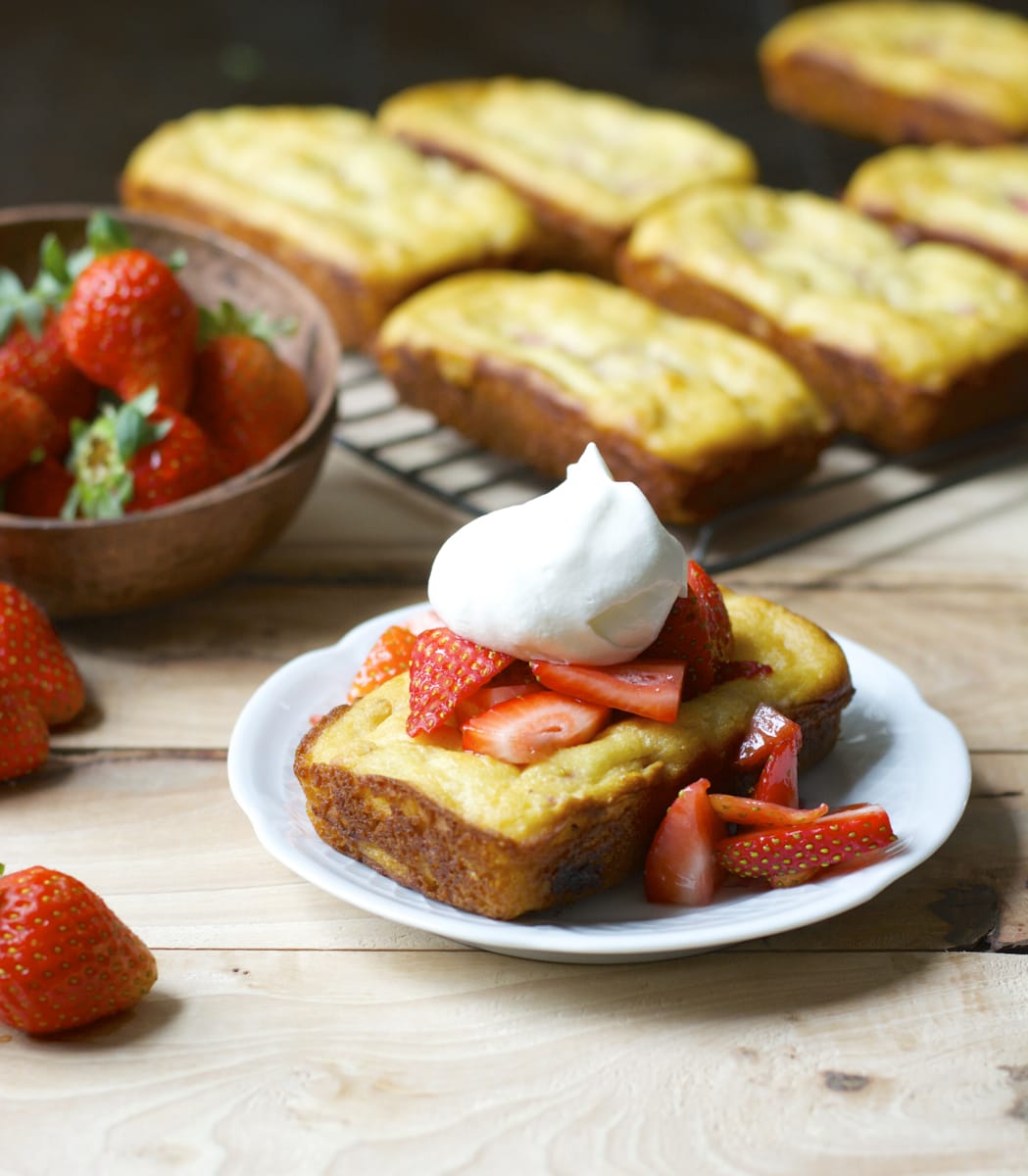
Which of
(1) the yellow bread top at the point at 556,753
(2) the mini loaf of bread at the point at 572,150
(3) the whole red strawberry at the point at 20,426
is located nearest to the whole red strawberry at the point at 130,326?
(3) the whole red strawberry at the point at 20,426

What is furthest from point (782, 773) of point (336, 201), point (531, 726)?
point (336, 201)

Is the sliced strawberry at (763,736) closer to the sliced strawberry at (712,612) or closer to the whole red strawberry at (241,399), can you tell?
the sliced strawberry at (712,612)

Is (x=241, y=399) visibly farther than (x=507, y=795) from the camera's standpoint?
Yes

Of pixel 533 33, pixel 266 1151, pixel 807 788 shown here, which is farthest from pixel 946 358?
pixel 533 33

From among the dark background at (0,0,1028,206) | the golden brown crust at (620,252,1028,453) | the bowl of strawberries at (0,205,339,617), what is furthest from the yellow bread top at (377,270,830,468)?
the dark background at (0,0,1028,206)

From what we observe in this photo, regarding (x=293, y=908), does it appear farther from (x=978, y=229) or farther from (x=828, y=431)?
(x=978, y=229)

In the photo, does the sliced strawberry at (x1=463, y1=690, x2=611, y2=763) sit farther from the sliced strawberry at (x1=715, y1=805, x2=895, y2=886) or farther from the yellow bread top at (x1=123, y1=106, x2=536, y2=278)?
the yellow bread top at (x1=123, y1=106, x2=536, y2=278)

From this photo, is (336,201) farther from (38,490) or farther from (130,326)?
(38,490)
